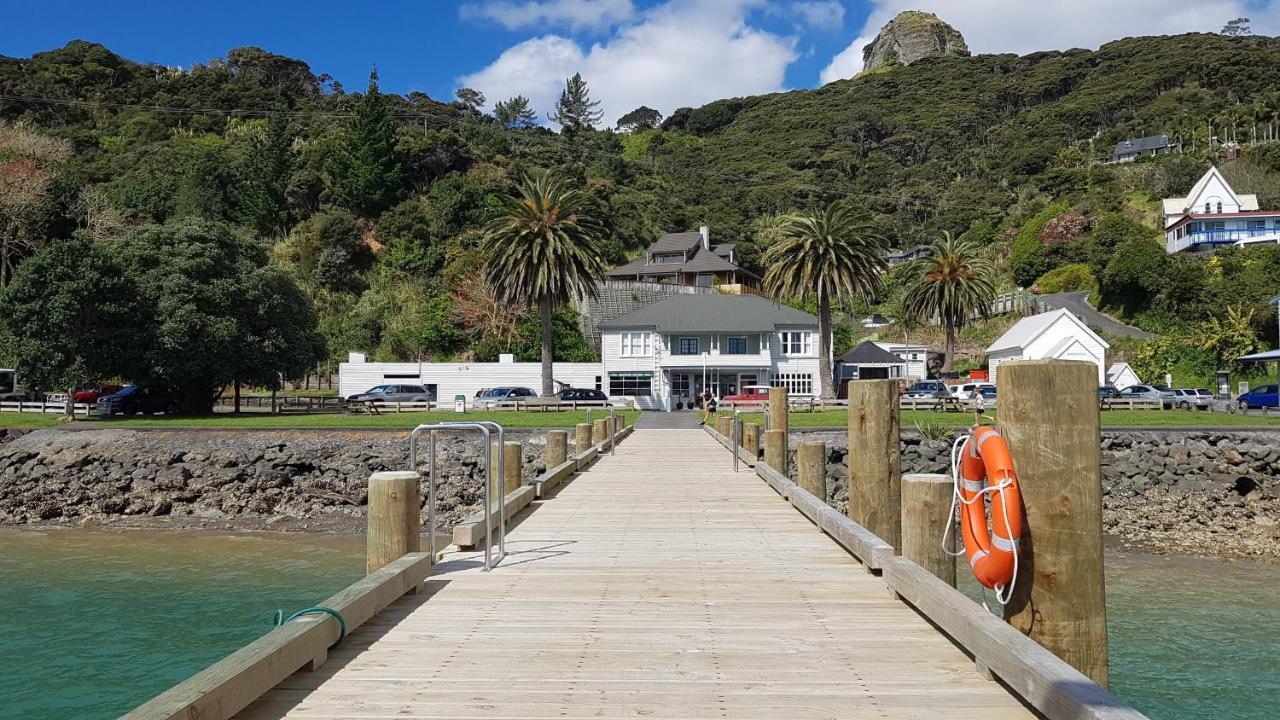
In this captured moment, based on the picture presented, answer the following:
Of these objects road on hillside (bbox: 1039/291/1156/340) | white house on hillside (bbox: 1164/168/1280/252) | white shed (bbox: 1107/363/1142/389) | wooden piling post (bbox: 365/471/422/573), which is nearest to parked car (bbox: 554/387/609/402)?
white shed (bbox: 1107/363/1142/389)

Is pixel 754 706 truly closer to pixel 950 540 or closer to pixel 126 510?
pixel 950 540

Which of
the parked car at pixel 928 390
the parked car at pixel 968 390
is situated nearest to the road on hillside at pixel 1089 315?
the parked car at pixel 928 390


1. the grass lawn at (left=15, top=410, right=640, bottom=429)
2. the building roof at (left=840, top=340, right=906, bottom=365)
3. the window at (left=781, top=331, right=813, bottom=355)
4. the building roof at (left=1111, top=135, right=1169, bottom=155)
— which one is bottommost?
the grass lawn at (left=15, top=410, right=640, bottom=429)

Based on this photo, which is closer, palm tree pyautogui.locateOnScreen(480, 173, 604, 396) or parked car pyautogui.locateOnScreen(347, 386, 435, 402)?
parked car pyautogui.locateOnScreen(347, 386, 435, 402)

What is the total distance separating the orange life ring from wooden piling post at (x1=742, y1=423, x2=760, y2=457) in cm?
1655

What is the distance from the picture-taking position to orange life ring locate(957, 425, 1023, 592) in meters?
5.35

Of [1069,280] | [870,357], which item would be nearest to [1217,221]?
[1069,280]

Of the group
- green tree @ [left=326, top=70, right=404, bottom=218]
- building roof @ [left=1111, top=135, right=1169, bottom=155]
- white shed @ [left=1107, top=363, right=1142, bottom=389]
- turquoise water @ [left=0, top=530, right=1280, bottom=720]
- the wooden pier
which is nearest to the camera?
the wooden pier

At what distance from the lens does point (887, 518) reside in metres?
11.2

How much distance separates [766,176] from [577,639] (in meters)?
162

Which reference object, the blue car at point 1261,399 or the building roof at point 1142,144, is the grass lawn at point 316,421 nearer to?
the blue car at point 1261,399

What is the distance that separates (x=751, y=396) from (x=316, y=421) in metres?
23.9

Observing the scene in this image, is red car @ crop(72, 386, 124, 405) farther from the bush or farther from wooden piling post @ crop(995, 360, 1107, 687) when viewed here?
the bush

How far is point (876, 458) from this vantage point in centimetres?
1109
